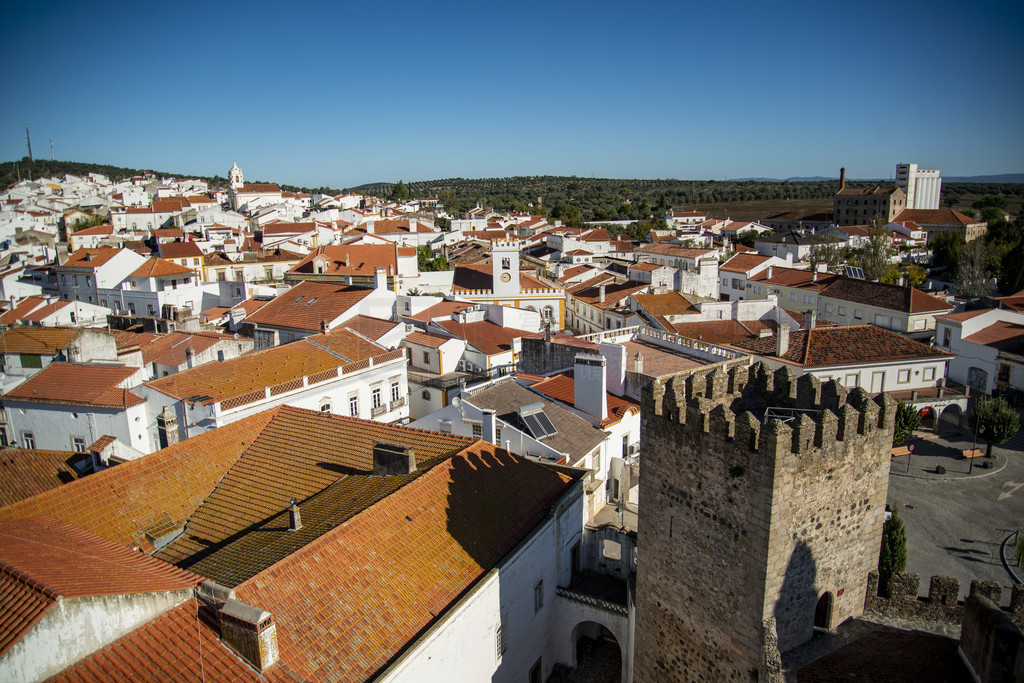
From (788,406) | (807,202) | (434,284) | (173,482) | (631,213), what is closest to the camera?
(788,406)

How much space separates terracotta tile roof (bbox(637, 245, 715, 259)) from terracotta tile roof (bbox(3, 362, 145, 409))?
44.4m

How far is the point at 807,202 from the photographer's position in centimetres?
15925

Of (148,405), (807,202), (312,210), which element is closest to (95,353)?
(148,405)

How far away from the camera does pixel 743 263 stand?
5628cm

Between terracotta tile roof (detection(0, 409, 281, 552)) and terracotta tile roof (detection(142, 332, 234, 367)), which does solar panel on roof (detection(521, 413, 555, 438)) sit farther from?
terracotta tile roof (detection(142, 332, 234, 367))

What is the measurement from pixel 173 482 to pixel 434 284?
109ft

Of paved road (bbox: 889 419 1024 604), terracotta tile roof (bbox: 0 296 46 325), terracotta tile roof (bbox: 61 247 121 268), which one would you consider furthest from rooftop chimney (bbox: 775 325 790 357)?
terracotta tile roof (bbox: 61 247 121 268)

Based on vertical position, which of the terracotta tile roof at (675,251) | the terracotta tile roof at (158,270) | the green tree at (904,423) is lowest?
the green tree at (904,423)

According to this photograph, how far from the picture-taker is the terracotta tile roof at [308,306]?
3266 centimetres

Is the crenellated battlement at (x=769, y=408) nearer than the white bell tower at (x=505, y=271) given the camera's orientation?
Yes

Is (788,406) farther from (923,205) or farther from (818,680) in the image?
(923,205)

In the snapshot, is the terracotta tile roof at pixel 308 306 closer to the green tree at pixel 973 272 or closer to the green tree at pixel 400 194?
the green tree at pixel 973 272

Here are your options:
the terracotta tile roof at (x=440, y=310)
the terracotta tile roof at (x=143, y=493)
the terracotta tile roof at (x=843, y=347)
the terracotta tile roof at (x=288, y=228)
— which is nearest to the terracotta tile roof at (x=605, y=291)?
the terracotta tile roof at (x=440, y=310)

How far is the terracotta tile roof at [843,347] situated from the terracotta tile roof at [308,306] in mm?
20702
